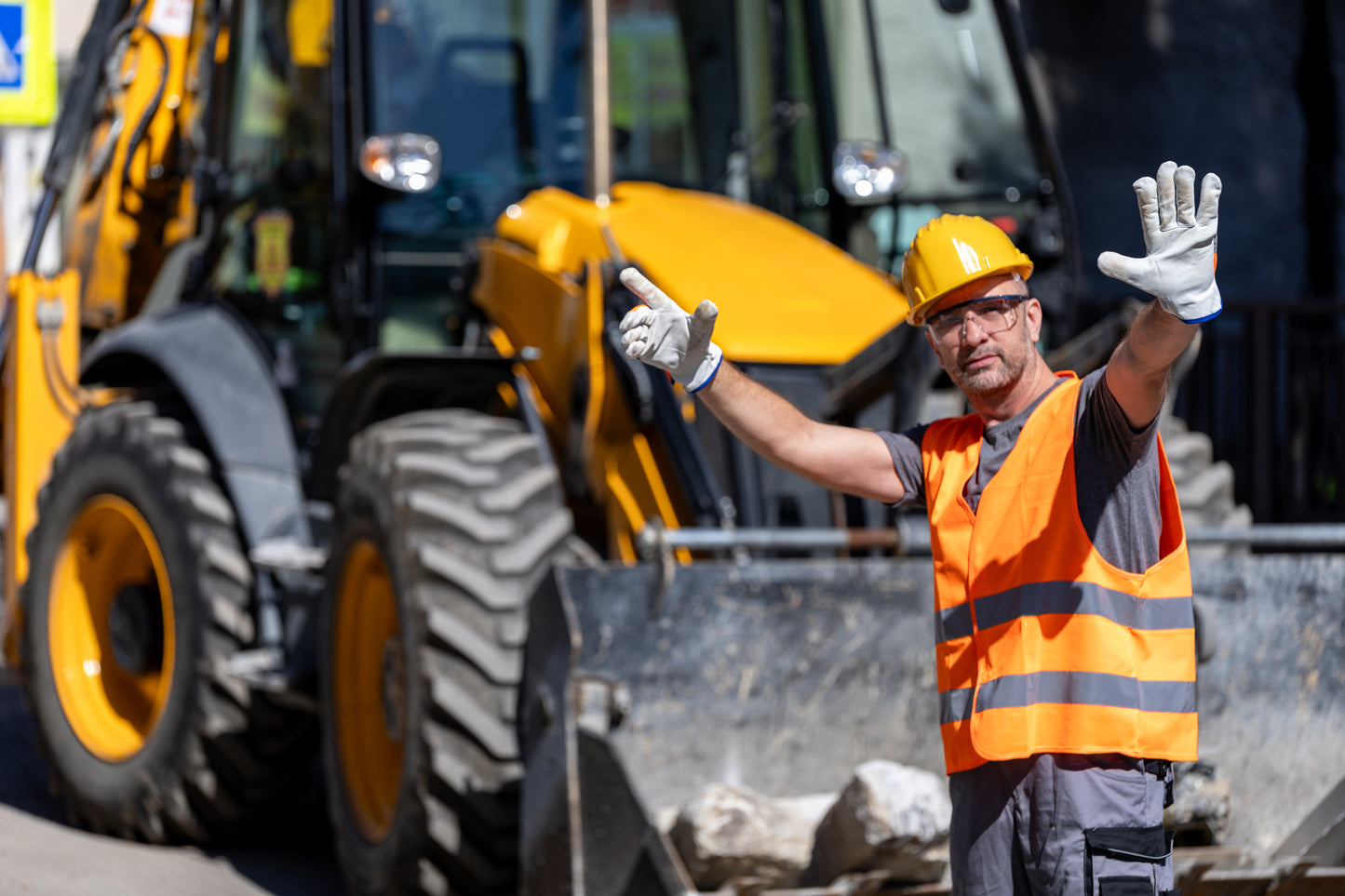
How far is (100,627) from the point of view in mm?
5711

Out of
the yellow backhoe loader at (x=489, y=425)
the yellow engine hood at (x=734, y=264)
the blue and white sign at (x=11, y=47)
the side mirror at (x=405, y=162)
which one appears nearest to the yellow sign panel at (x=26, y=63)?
the blue and white sign at (x=11, y=47)

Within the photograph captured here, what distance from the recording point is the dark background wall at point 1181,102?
1138 centimetres

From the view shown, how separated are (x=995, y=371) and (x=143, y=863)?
3.29 m

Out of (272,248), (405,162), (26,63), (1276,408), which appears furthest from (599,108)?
(1276,408)

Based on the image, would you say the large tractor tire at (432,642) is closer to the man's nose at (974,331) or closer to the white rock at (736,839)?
the white rock at (736,839)

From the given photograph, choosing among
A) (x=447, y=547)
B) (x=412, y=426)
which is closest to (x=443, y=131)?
(x=412, y=426)

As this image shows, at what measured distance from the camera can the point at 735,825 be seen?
3.50 m

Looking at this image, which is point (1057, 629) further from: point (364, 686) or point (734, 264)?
point (364, 686)

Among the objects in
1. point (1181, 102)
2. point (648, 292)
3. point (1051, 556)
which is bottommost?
point (1051, 556)

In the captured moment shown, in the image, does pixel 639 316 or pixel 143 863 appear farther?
pixel 143 863

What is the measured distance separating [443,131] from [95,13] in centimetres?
214

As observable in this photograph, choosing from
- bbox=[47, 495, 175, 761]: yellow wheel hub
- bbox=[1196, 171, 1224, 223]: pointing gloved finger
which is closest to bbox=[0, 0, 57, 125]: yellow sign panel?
bbox=[47, 495, 175, 761]: yellow wheel hub

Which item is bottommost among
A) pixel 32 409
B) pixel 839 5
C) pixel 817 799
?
pixel 817 799

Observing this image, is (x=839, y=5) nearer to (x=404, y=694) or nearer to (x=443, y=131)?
(x=443, y=131)
